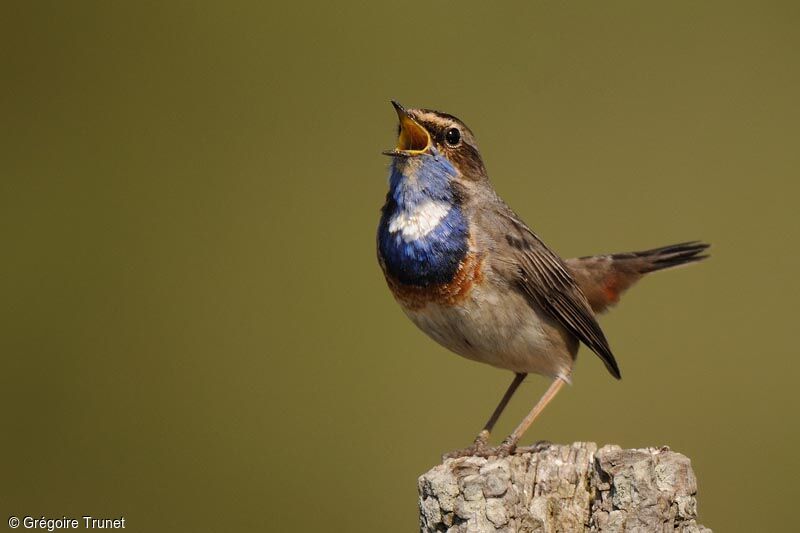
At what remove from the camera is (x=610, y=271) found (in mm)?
6891

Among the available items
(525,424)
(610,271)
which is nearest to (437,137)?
(525,424)

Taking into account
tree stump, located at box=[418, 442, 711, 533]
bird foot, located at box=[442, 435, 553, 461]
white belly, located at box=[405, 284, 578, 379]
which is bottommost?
tree stump, located at box=[418, 442, 711, 533]

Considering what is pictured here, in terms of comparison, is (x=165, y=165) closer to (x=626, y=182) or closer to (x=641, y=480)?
(x=626, y=182)

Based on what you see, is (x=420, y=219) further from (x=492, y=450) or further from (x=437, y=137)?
(x=492, y=450)

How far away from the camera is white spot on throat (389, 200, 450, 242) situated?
5574mm

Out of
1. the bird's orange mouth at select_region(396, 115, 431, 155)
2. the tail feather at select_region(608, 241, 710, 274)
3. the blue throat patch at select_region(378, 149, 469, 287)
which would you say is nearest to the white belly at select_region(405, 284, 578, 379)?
the blue throat patch at select_region(378, 149, 469, 287)

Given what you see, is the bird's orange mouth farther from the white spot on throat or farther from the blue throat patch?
the white spot on throat

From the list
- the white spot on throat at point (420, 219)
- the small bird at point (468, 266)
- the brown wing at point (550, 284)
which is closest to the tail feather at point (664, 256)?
the brown wing at point (550, 284)

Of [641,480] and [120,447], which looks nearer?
[641,480]

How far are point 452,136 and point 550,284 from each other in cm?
94

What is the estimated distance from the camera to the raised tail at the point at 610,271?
267 inches

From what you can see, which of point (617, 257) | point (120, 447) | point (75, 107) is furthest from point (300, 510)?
point (75, 107)

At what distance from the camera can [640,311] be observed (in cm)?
1027

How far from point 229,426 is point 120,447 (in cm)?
91
